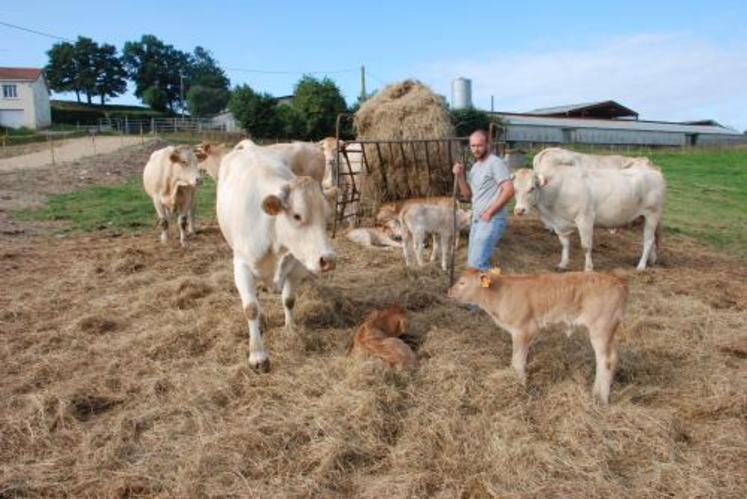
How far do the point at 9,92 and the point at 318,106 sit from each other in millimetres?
41442

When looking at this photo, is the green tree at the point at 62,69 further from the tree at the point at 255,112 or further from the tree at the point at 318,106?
the tree at the point at 318,106

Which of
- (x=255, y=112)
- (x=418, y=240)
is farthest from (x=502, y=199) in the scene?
(x=255, y=112)

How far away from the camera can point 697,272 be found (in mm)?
9875

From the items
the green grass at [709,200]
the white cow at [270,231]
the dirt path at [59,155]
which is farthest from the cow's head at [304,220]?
the dirt path at [59,155]

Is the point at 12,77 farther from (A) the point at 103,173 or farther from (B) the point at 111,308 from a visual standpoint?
(B) the point at 111,308

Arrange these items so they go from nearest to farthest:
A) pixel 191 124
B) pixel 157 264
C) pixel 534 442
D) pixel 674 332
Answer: pixel 534 442 → pixel 674 332 → pixel 157 264 → pixel 191 124

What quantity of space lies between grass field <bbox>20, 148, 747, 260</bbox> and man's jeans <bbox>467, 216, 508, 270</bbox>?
284 inches

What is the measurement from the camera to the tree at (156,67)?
301 feet

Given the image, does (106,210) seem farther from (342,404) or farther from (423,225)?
(342,404)

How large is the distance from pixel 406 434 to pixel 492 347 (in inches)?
71.7

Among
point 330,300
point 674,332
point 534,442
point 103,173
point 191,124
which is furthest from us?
point 191,124

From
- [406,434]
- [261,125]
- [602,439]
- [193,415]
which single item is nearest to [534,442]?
A: [602,439]

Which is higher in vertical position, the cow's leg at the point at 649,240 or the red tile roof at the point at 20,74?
the red tile roof at the point at 20,74

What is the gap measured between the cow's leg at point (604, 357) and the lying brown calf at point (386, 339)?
56.6 inches
